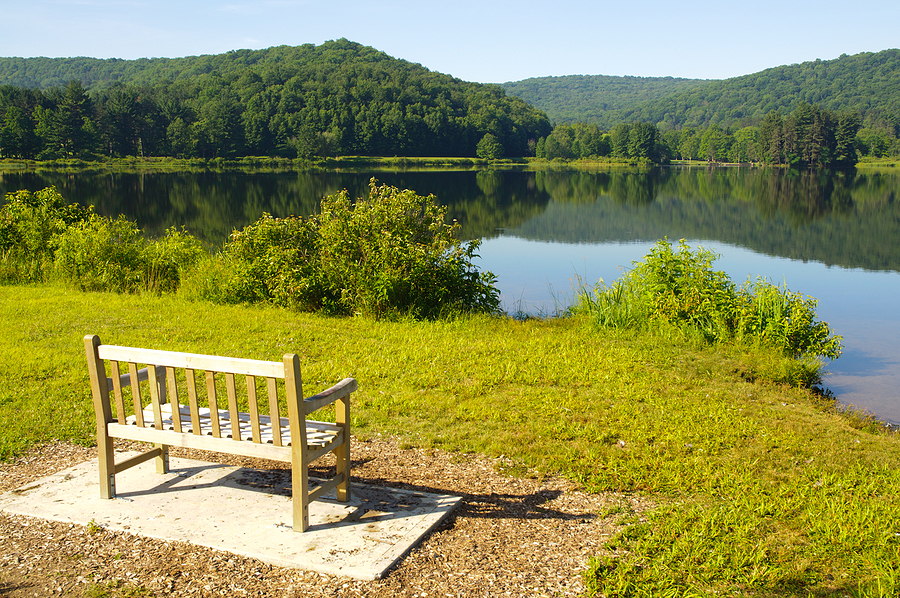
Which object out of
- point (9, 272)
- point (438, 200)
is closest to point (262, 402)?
point (9, 272)

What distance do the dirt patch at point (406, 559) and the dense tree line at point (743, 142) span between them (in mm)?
106525

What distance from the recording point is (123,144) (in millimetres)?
95875

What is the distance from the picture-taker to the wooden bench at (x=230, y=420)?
3.82 m

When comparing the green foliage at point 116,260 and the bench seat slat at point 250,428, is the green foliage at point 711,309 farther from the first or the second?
the green foliage at point 116,260

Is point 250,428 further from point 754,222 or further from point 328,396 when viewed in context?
point 754,222

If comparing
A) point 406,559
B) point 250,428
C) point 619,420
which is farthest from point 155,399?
point 619,420

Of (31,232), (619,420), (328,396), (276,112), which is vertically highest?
(276,112)

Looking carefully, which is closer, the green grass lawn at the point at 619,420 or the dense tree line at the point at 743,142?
the green grass lawn at the point at 619,420

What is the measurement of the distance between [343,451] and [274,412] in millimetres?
600

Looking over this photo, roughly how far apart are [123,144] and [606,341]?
3998 inches

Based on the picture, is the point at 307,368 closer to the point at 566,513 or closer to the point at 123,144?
the point at 566,513

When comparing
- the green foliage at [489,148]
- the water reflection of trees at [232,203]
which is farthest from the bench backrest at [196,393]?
the green foliage at [489,148]

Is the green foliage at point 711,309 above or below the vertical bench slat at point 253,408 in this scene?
below

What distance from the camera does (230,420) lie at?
4.13m
